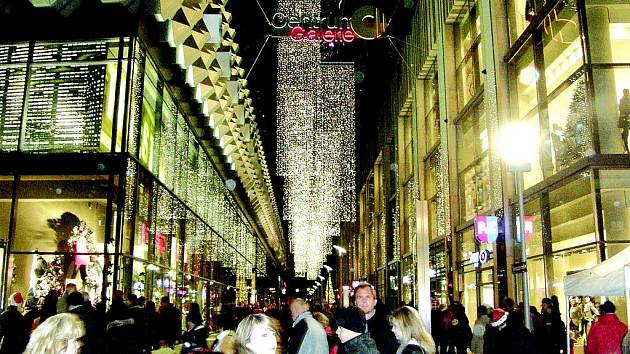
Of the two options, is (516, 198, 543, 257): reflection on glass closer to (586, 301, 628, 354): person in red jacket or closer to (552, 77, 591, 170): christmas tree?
(552, 77, 591, 170): christmas tree

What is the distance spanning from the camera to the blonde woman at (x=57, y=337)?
3275 mm

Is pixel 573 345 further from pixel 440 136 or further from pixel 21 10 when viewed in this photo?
pixel 21 10

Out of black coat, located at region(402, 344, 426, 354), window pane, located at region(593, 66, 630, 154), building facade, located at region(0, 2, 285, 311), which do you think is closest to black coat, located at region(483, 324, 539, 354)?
black coat, located at region(402, 344, 426, 354)

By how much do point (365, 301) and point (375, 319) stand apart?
0.80 feet

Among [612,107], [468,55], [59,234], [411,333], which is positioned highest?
[468,55]

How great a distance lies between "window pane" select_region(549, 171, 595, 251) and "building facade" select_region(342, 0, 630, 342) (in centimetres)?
5

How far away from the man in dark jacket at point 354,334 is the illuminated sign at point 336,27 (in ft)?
52.8

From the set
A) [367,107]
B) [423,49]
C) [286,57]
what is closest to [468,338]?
[286,57]

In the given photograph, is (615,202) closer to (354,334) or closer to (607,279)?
(607,279)

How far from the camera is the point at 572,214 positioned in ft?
49.8

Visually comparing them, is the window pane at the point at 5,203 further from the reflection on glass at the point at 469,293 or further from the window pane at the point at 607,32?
the reflection on glass at the point at 469,293

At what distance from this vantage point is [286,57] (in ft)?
72.6

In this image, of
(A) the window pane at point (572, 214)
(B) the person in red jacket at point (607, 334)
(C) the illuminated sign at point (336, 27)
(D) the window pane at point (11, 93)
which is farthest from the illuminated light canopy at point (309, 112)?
(B) the person in red jacket at point (607, 334)

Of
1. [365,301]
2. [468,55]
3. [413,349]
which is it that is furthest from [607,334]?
[468,55]
